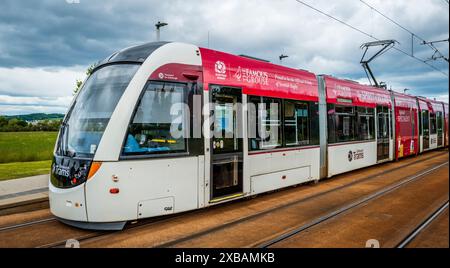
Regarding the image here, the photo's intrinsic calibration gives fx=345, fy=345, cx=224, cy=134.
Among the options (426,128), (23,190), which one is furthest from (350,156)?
(426,128)

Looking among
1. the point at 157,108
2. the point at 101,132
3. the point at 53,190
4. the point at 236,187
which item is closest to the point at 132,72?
the point at 157,108

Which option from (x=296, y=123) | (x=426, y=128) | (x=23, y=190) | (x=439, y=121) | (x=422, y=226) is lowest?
(x=422, y=226)

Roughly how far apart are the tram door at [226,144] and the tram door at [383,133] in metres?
8.86

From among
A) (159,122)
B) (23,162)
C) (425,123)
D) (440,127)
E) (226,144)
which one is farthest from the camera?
(440,127)

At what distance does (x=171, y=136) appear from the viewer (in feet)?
19.7

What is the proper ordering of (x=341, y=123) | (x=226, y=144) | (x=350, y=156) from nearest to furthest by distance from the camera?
(x=226, y=144) < (x=341, y=123) < (x=350, y=156)

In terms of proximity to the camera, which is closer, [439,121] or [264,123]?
[264,123]

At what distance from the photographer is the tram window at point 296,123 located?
28.7 feet

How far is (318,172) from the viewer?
1006 cm

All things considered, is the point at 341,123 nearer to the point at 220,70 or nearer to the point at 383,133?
the point at 383,133

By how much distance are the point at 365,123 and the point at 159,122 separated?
938 cm

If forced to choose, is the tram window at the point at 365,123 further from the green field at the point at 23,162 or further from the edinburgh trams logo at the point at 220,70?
the green field at the point at 23,162

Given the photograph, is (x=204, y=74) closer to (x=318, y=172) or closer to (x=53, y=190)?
(x=53, y=190)

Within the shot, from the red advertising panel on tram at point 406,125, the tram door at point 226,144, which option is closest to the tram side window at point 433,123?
the red advertising panel on tram at point 406,125
